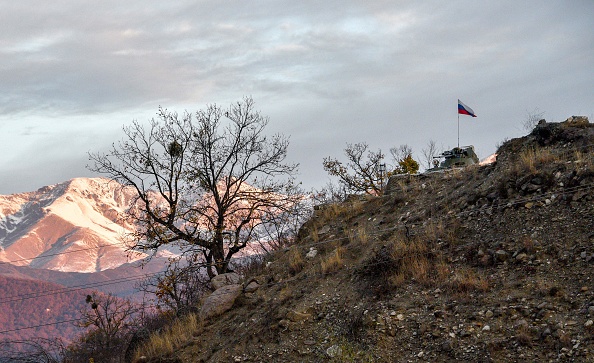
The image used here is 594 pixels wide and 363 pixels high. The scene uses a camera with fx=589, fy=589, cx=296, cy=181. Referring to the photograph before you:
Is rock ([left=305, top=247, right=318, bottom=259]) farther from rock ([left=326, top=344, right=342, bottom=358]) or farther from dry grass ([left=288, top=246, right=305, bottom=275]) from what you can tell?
rock ([left=326, top=344, right=342, bottom=358])

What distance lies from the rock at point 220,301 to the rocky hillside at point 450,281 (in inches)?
7.2

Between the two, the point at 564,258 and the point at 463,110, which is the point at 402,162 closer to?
the point at 463,110

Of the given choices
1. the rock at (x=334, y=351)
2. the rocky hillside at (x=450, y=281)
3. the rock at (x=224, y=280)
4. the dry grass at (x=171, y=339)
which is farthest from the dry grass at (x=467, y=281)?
the rock at (x=224, y=280)

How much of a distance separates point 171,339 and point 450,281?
831 centimetres

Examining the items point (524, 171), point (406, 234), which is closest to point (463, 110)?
point (524, 171)

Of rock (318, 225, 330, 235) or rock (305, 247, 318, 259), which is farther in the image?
rock (318, 225, 330, 235)

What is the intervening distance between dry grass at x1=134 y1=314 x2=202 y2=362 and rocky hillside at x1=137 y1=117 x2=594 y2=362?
70mm

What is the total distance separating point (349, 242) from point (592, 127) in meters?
7.98

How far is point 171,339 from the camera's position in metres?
17.1

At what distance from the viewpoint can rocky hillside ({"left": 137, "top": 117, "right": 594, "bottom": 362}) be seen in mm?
11797

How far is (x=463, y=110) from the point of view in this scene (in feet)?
71.9

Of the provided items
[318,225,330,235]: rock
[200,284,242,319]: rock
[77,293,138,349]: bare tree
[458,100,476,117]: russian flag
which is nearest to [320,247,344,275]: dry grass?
[318,225,330,235]: rock

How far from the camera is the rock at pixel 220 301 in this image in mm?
17609

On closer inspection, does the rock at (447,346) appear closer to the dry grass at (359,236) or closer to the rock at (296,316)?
the rock at (296,316)
